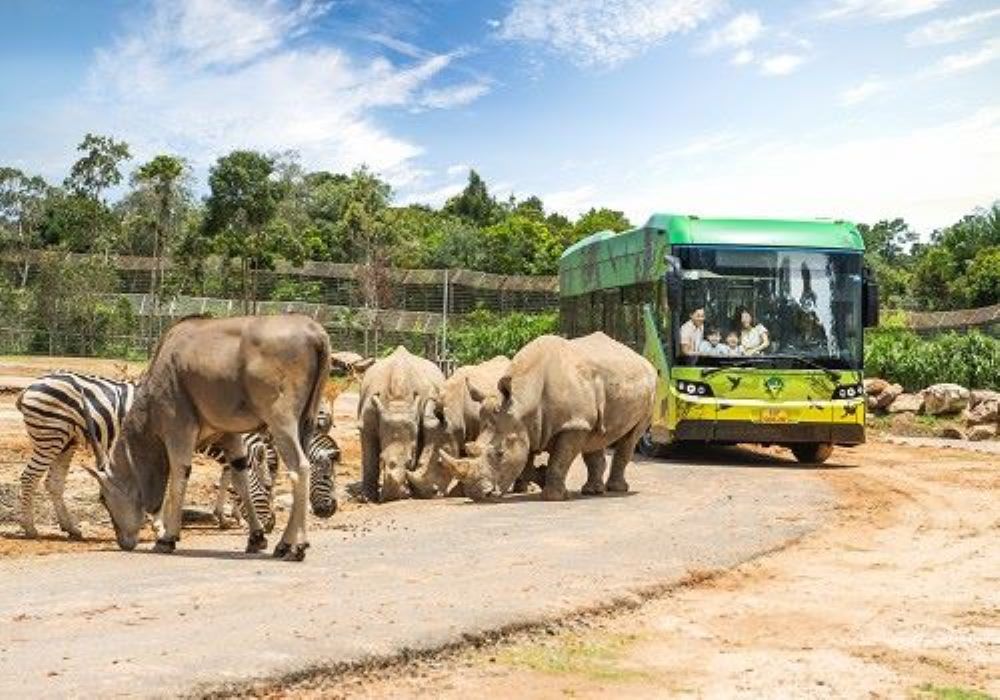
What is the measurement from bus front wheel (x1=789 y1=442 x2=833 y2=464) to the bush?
1373 cm

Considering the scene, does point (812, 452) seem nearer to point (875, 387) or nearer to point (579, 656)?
point (875, 387)

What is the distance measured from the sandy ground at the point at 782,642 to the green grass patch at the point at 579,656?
0.01 metres

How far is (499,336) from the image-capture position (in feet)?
143

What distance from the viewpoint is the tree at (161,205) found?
178 feet

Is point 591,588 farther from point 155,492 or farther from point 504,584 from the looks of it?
point 155,492

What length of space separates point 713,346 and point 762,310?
3.21 ft

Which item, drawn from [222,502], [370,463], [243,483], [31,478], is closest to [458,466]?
[370,463]

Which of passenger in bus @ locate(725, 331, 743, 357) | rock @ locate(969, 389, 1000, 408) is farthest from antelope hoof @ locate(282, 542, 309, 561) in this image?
rock @ locate(969, 389, 1000, 408)

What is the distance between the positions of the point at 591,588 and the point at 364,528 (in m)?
3.82

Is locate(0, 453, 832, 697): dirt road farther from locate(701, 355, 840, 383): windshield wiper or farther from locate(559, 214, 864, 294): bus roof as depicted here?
locate(559, 214, 864, 294): bus roof

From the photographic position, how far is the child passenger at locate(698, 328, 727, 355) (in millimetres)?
19094

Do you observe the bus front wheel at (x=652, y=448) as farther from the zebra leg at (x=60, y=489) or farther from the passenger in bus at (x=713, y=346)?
the zebra leg at (x=60, y=489)

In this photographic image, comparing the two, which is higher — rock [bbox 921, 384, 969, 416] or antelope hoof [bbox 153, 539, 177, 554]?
rock [bbox 921, 384, 969, 416]

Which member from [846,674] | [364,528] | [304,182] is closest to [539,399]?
[364,528]
